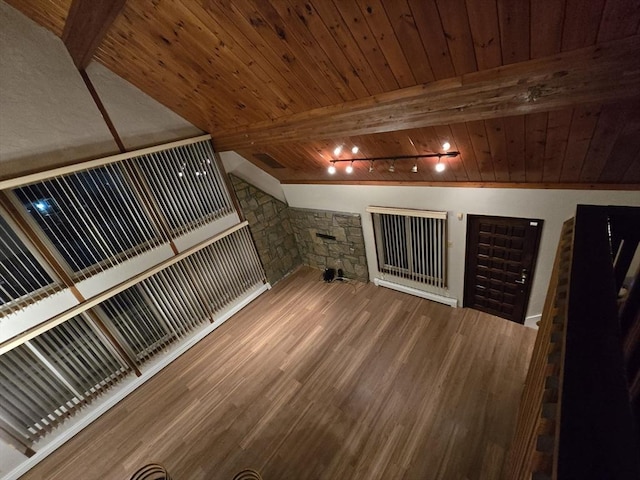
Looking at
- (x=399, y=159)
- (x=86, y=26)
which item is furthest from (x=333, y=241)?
(x=86, y=26)

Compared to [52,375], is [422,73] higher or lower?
higher

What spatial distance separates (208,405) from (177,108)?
4443mm

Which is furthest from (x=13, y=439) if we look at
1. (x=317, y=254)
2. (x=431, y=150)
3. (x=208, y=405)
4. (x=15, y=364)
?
(x=431, y=150)

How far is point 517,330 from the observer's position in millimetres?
3920

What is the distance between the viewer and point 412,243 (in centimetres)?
457

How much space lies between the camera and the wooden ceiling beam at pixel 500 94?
5.63 feet

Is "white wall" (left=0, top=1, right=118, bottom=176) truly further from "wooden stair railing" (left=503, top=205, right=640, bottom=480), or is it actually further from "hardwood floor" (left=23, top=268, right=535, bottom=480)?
"wooden stair railing" (left=503, top=205, right=640, bottom=480)

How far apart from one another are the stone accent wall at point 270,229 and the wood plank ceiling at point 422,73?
82.5 inches

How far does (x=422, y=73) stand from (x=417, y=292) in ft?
12.1

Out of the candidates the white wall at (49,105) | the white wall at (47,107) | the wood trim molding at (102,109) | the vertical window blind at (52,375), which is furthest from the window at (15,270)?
the wood trim molding at (102,109)

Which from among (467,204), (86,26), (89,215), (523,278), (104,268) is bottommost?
(523,278)

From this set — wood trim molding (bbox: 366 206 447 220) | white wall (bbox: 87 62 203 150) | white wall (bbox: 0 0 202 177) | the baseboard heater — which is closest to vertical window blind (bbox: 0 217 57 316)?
white wall (bbox: 0 0 202 177)

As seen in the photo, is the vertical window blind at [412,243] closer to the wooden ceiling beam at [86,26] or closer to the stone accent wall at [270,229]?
the stone accent wall at [270,229]

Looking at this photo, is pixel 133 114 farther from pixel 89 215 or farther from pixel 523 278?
pixel 523 278
